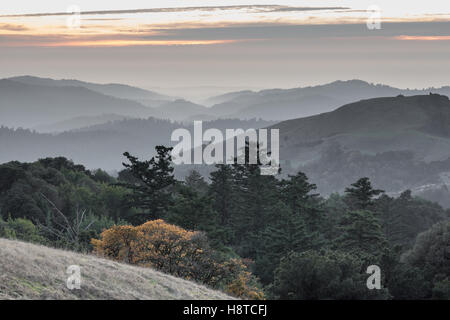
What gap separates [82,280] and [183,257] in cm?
1463

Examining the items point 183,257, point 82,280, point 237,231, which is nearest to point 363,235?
point 237,231

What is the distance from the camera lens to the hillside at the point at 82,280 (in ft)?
63.4

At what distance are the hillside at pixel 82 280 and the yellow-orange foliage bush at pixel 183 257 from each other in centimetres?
787

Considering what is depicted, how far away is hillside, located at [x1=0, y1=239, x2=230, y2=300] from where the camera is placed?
19.3 meters

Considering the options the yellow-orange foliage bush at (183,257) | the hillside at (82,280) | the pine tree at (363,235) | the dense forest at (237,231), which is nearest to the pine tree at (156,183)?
the dense forest at (237,231)

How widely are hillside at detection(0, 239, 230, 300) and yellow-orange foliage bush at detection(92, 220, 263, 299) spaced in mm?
7866

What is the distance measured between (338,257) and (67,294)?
919 inches

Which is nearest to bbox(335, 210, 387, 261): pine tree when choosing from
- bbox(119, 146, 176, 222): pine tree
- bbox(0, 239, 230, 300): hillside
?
bbox(119, 146, 176, 222): pine tree

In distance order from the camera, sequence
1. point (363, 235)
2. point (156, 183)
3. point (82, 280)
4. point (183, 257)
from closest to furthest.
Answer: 1. point (82, 280)
2. point (183, 257)
3. point (363, 235)
4. point (156, 183)

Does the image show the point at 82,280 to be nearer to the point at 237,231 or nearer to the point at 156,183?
the point at 156,183

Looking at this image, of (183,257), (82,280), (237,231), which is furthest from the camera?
(237,231)

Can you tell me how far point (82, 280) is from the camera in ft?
70.2

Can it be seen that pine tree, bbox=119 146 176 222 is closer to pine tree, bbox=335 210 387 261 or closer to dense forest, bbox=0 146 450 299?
dense forest, bbox=0 146 450 299
